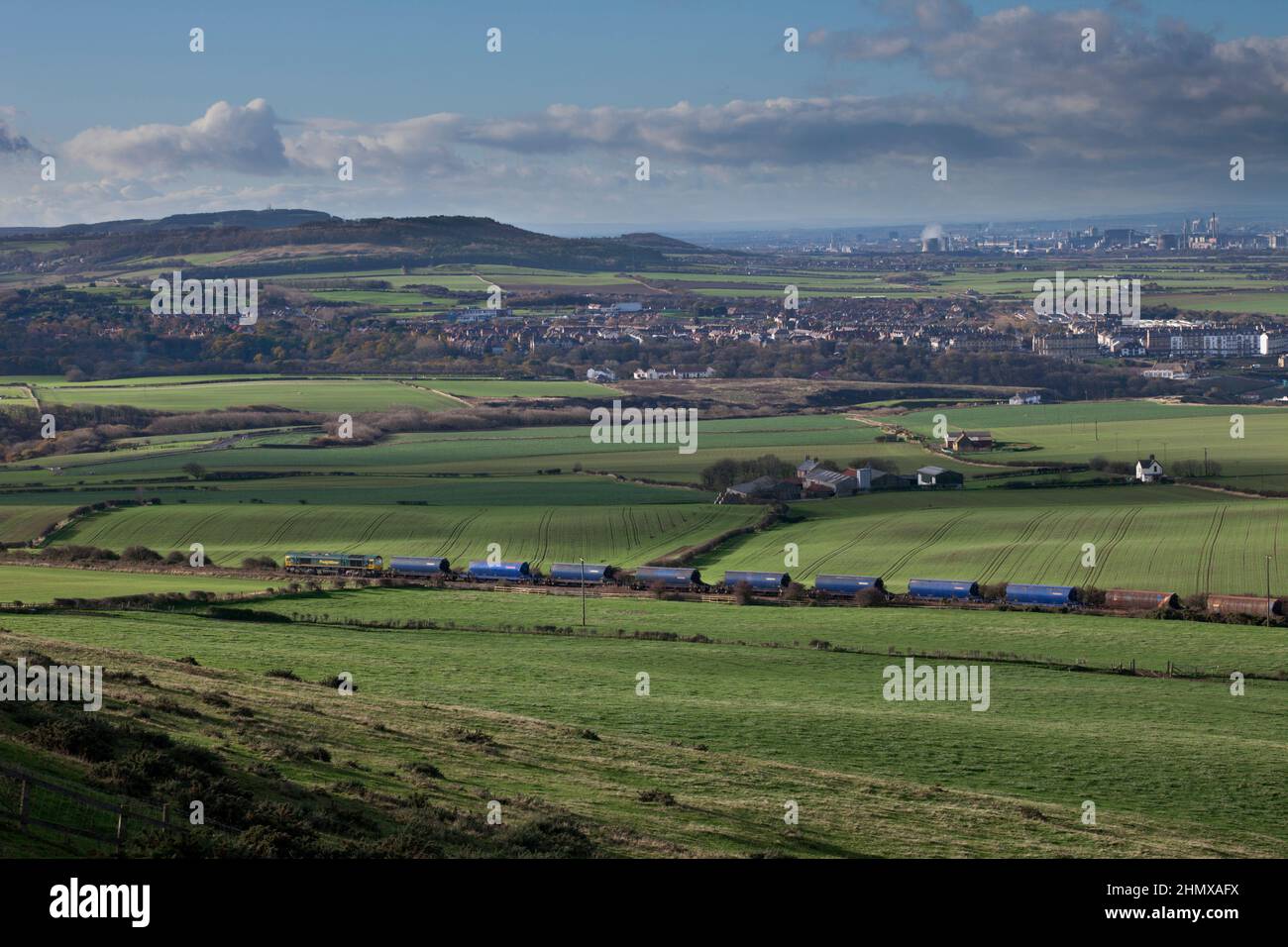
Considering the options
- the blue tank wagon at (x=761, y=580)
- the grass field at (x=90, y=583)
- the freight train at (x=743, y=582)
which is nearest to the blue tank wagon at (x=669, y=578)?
the freight train at (x=743, y=582)

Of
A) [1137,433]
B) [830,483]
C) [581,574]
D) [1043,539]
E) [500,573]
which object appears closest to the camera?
[581,574]

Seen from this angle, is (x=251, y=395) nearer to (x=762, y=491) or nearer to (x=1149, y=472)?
(x=762, y=491)

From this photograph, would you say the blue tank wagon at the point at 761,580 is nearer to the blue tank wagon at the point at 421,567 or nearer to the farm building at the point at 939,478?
the blue tank wagon at the point at 421,567

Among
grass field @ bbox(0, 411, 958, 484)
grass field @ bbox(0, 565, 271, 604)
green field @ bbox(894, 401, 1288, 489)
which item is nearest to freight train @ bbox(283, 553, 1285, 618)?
grass field @ bbox(0, 565, 271, 604)

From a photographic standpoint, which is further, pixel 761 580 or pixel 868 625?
pixel 761 580

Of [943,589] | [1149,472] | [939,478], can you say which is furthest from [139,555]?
[1149,472]

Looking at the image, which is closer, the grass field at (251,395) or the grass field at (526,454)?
the grass field at (526,454)

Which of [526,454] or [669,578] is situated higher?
[526,454]

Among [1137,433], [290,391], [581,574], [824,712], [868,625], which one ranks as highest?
[290,391]

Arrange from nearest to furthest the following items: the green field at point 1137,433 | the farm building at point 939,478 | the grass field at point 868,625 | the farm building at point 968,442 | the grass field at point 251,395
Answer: the grass field at point 868,625 < the farm building at point 939,478 < the green field at point 1137,433 < the farm building at point 968,442 < the grass field at point 251,395
